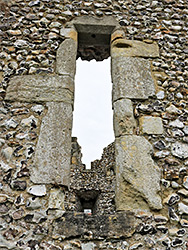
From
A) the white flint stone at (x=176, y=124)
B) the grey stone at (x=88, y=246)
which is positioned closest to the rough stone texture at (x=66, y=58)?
the white flint stone at (x=176, y=124)

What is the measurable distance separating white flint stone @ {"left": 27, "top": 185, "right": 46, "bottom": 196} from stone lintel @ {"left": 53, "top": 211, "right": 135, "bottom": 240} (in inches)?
11.5

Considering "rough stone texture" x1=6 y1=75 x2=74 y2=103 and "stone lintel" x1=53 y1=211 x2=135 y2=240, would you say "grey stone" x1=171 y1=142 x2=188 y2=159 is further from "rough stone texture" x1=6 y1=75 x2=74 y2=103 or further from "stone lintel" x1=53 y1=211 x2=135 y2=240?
"rough stone texture" x1=6 y1=75 x2=74 y2=103

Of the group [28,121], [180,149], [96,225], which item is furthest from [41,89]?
[180,149]

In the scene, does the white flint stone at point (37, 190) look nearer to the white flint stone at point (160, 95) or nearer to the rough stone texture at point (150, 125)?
the rough stone texture at point (150, 125)

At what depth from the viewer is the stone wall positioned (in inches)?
80.0

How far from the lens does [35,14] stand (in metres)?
3.13

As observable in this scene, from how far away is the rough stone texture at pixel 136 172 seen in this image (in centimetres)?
217

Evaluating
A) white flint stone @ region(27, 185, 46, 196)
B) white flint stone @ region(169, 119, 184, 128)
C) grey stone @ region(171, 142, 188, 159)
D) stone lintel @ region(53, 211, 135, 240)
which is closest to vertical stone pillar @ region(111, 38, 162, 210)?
stone lintel @ region(53, 211, 135, 240)

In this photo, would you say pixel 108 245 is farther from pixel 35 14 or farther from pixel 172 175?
pixel 35 14

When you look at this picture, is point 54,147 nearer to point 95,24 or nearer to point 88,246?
point 88,246

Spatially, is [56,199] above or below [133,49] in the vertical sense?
below

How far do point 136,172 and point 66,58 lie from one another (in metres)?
1.61

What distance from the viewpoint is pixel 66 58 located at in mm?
2822

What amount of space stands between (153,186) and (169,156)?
1.30 ft
